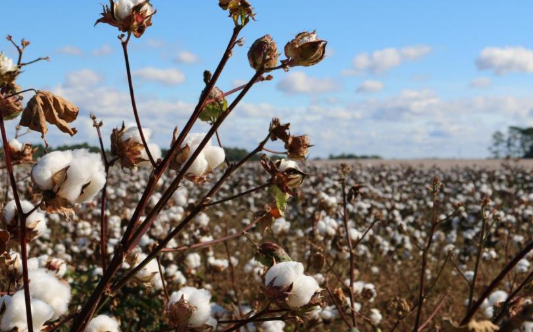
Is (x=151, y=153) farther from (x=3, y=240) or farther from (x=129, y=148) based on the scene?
(x=3, y=240)

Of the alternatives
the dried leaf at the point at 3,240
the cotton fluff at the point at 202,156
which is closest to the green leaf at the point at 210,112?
the cotton fluff at the point at 202,156

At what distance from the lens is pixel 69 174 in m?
0.96

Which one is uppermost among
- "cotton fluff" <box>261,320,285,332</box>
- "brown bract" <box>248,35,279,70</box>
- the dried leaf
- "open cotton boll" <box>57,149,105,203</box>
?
"brown bract" <box>248,35,279,70</box>

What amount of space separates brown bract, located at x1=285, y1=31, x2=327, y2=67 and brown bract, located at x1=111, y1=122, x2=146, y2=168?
0.35 meters

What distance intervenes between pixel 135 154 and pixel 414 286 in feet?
19.9

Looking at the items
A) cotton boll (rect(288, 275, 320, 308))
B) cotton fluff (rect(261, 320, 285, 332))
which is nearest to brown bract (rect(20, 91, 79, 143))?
cotton boll (rect(288, 275, 320, 308))

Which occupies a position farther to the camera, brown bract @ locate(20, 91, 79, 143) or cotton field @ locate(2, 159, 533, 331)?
cotton field @ locate(2, 159, 533, 331)

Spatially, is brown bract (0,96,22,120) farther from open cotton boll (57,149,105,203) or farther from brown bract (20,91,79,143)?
open cotton boll (57,149,105,203)

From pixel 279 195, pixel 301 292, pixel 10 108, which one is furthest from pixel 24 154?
pixel 301 292

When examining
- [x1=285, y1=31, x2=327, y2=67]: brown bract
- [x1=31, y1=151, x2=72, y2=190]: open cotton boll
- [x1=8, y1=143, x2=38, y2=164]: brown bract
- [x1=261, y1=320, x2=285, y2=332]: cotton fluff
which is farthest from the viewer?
[x1=261, y1=320, x2=285, y2=332]: cotton fluff

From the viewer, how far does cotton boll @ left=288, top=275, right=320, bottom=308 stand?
3.62ft

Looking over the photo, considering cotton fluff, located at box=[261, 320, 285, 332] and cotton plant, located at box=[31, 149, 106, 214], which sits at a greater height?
cotton plant, located at box=[31, 149, 106, 214]

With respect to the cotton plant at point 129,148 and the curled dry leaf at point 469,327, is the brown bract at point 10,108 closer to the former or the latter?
the cotton plant at point 129,148

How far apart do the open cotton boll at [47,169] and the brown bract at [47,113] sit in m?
0.11
